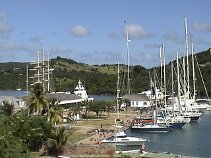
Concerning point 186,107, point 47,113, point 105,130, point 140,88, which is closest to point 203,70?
point 140,88

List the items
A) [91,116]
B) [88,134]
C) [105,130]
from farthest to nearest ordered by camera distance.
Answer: [91,116], [105,130], [88,134]

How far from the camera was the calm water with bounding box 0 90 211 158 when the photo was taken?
66006 mm

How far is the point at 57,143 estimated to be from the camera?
5556cm

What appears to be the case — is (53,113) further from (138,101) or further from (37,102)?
(138,101)

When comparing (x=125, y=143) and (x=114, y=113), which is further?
(x=114, y=113)

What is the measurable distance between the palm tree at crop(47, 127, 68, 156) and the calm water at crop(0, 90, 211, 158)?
46.3 feet

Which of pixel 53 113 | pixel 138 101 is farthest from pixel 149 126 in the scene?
pixel 138 101

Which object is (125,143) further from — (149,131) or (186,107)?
(186,107)

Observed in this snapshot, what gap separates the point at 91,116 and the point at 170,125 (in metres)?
21.3

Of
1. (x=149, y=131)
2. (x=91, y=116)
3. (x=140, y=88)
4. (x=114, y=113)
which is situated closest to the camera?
(x=149, y=131)

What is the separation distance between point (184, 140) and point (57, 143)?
27.4m

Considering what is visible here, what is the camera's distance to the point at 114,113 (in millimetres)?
113812

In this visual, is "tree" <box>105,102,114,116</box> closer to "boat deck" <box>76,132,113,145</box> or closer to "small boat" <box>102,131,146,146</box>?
"boat deck" <box>76,132,113,145</box>

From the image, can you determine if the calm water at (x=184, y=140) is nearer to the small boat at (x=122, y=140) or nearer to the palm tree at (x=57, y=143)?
the small boat at (x=122, y=140)
